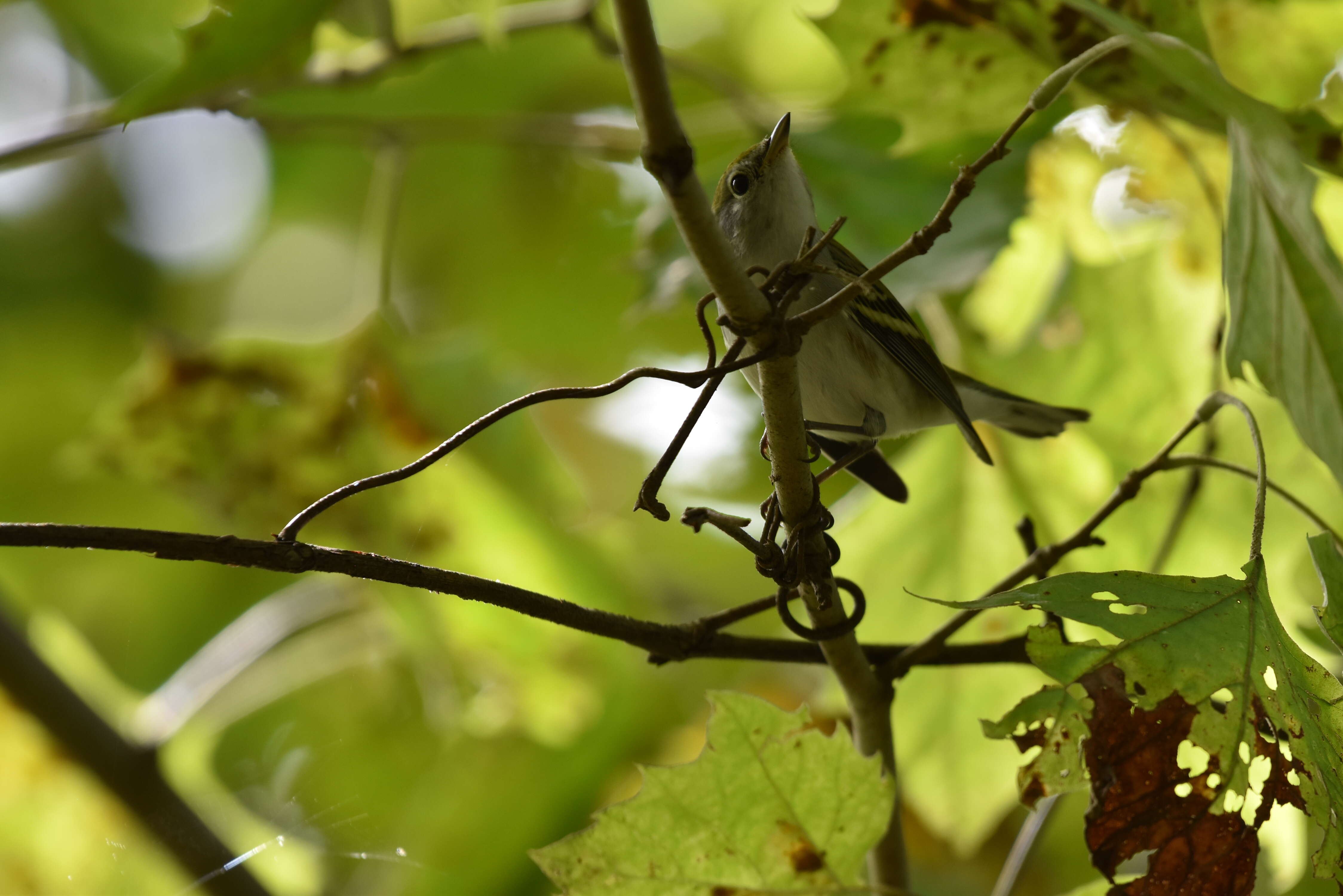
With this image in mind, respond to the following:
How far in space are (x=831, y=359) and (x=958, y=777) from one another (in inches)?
19.9

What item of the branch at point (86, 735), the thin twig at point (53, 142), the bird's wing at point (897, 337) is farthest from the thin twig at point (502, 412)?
the branch at point (86, 735)

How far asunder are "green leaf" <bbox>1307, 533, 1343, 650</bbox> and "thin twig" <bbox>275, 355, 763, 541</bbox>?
38 centimetres

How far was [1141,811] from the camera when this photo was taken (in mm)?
583

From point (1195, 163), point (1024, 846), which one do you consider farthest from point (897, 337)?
point (1024, 846)

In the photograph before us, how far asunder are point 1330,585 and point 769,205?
26.5 inches

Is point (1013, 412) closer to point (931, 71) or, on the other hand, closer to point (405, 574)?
point (931, 71)

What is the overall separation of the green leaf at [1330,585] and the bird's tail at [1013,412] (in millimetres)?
565

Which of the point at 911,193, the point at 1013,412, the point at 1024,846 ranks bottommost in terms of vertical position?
the point at 1024,846

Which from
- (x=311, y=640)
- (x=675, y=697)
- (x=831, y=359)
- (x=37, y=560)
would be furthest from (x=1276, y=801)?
(x=37, y=560)

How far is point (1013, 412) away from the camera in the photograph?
125cm

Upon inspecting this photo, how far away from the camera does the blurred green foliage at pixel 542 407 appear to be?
1.08 metres

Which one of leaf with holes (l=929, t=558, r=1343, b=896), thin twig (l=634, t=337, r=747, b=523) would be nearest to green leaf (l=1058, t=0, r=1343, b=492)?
leaf with holes (l=929, t=558, r=1343, b=896)

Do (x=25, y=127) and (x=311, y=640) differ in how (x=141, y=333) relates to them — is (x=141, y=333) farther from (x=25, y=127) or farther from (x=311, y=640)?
(x=311, y=640)

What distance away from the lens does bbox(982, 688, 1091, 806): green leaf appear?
59cm
